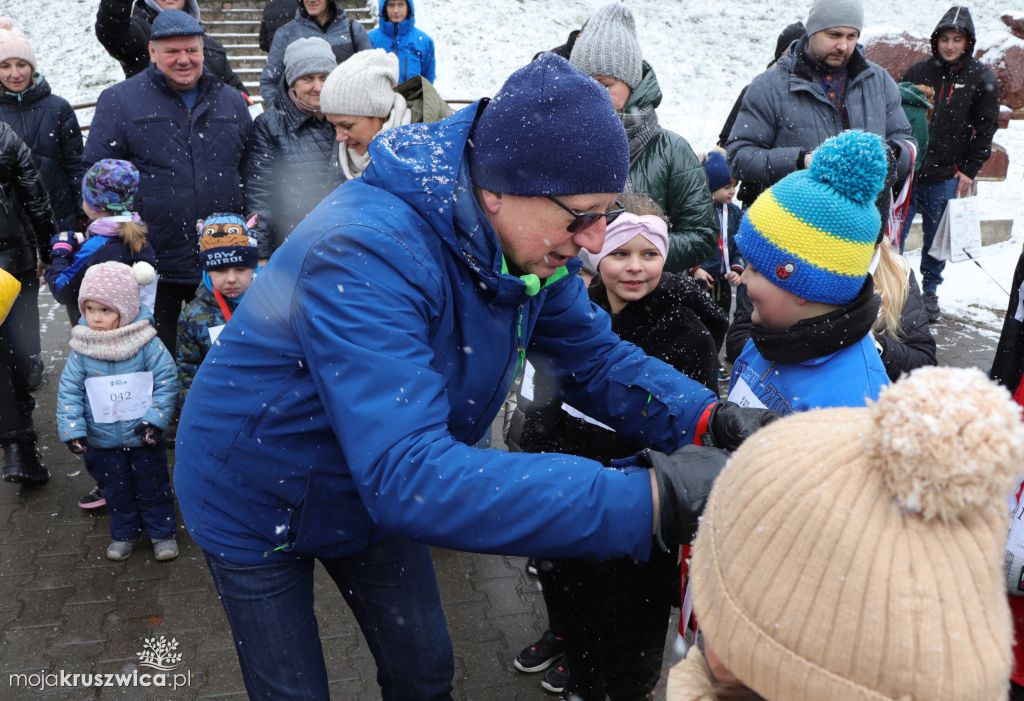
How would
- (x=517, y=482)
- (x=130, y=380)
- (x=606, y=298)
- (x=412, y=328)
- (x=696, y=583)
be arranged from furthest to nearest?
(x=130, y=380) < (x=606, y=298) < (x=412, y=328) < (x=517, y=482) < (x=696, y=583)

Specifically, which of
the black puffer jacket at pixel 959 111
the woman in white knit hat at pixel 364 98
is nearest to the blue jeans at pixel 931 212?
the black puffer jacket at pixel 959 111

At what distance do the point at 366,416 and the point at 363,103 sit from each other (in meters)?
2.96

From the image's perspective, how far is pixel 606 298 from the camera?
3002mm

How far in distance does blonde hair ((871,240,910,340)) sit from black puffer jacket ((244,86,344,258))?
3123 mm

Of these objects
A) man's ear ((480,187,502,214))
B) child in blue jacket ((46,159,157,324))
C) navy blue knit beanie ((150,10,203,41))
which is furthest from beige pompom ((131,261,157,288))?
man's ear ((480,187,502,214))

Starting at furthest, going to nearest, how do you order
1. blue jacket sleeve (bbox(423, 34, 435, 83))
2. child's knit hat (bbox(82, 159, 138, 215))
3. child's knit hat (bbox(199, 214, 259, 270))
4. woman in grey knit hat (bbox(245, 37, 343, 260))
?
blue jacket sleeve (bbox(423, 34, 435, 83)) < woman in grey knit hat (bbox(245, 37, 343, 260)) < child's knit hat (bbox(82, 159, 138, 215)) < child's knit hat (bbox(199, 214, 259, 270))

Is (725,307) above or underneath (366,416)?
underneath

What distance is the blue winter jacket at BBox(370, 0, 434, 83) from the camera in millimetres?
8125

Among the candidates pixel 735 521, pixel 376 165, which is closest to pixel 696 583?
pixel 735 521

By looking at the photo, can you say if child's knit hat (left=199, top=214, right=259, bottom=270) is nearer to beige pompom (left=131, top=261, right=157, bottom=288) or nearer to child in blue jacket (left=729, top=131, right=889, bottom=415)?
beige pompom (left=131, top=261, right=157, bottom=288)

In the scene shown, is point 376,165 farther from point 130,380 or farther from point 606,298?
point 130,380

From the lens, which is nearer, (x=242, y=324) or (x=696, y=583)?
(x=696, y=583)

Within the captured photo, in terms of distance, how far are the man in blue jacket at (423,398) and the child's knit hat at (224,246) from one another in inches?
96.6

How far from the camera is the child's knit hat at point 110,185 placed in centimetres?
462
